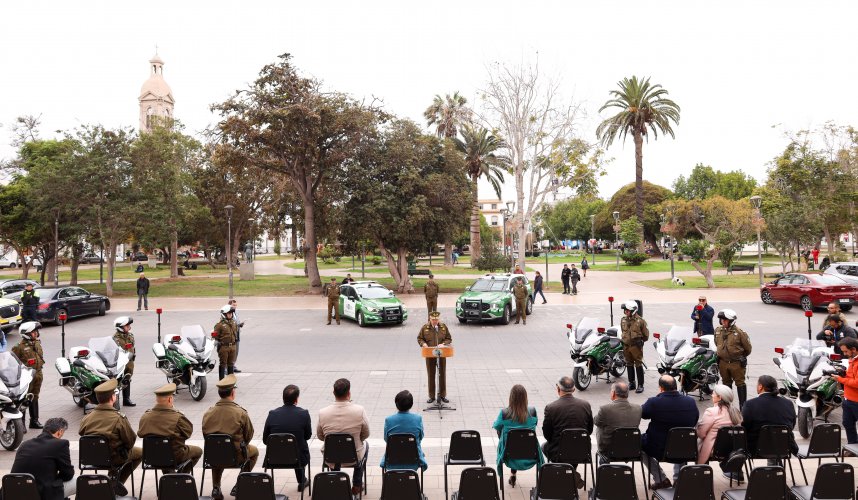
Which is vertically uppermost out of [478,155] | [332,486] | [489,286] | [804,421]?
[478,155]

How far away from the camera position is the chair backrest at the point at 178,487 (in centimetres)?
504

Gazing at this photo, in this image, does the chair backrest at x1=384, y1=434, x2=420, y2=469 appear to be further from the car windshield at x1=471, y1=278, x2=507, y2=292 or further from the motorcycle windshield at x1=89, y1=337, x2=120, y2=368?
the car windshield at x1=471, y1=278, x2=507, y2=292

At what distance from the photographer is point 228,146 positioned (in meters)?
31.8

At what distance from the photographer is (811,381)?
28.4 ft

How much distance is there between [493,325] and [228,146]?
19.8 metres

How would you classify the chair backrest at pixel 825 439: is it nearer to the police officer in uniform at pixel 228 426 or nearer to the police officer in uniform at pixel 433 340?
the police officer in uniform at pixel 433 340

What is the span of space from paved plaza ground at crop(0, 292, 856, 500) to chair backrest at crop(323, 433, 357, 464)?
0.69 m

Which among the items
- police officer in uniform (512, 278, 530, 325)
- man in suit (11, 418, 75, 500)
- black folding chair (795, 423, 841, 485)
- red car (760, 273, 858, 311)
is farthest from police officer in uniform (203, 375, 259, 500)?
red car (760, 273, 858, 311)

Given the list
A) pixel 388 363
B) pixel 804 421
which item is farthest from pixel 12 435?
pixel 804 421

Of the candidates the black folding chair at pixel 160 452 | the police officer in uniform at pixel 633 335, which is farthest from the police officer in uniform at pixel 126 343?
the police officer in uniform at pixel 633 335

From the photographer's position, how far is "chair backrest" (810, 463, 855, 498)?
16.6 feet

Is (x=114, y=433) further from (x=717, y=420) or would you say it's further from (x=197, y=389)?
(x=717, y=420)

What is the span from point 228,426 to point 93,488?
1393mm

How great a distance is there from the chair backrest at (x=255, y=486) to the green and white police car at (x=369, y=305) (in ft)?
49.4
